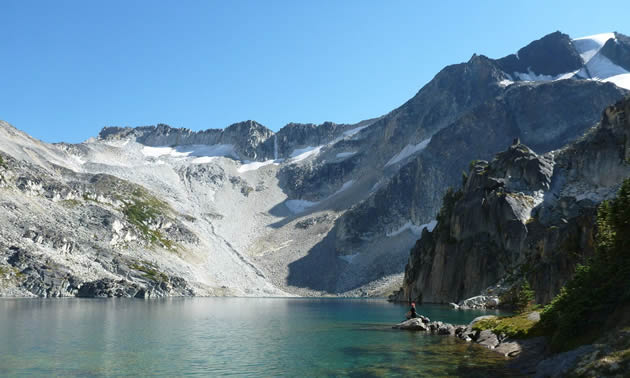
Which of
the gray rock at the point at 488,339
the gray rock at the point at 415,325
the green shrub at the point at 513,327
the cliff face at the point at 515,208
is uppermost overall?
the cliff face at the point at 515,208

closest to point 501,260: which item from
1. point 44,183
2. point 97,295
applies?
point 97,295

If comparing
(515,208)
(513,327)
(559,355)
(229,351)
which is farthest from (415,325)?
(515,208)

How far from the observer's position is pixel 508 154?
135 metres

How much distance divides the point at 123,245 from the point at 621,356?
187 m

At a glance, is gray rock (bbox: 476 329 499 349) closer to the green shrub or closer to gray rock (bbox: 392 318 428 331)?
the green shrub

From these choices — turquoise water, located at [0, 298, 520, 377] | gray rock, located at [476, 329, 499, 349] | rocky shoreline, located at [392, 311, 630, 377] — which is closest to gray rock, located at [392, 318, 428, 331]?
turquoise water, located at [0, 298, 520, 377]

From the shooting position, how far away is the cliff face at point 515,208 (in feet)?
366

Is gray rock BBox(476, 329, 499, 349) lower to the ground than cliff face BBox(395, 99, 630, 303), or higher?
lower

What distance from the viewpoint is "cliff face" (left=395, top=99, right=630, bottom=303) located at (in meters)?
111

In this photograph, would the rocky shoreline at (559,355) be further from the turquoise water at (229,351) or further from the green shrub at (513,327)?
the turquoise water at (229,351)

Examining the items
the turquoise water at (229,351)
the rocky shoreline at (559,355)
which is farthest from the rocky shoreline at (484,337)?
the turquoise water at (229,351)

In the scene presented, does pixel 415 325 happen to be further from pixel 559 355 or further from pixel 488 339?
pixel 559 355

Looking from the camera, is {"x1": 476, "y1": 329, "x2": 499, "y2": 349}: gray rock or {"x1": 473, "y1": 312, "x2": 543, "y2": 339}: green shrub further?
{"x1": 476, "y1": 329, "x2": 499, "y2": 349}: gray rock

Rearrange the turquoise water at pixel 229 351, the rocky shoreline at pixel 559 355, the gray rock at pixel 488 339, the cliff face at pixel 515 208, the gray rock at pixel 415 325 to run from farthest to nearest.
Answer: the cliff face at pixel 515 208 < the gray rock at pixel 415 325 < the gray rock at pixel 488 339 < the turquoise water at pixel 229 351 < the rocky shoreline at pixel 559 355
